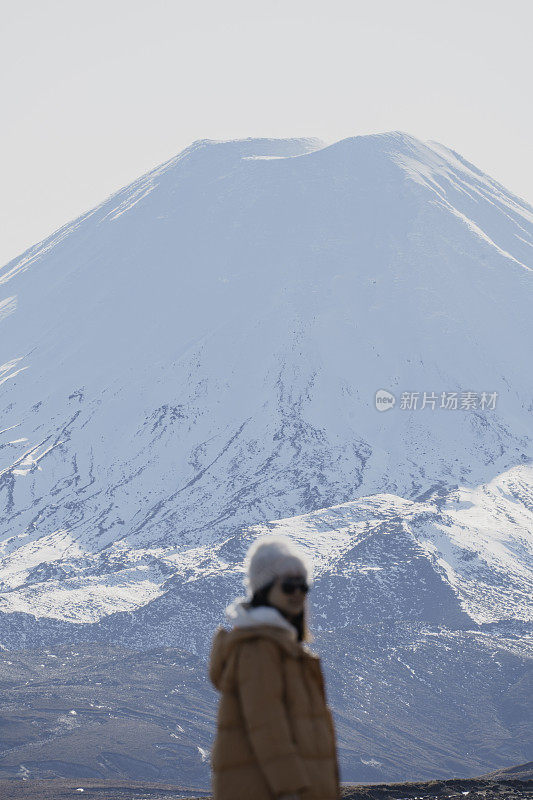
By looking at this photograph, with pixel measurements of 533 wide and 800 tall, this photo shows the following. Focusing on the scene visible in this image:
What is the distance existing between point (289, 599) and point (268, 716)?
0.71 m

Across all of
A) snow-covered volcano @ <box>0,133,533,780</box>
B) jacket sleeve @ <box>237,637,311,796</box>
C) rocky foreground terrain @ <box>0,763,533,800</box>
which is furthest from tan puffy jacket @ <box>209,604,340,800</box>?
snow-covered volcano @ <box>0,133,533,780</box>

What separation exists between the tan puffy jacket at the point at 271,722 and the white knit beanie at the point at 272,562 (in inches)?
12.2

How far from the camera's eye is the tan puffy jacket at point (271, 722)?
625 centimetres

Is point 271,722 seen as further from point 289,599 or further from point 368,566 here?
point 368,566

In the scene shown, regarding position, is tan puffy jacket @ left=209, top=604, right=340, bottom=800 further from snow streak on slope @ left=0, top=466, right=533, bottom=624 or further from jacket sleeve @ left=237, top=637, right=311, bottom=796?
snow streak on slope @ left=0, top=466, right=533, bottom=624

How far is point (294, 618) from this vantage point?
686 centimetres

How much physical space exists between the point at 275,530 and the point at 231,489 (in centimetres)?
2219

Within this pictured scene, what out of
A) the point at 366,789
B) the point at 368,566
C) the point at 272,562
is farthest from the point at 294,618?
the point at 368,566

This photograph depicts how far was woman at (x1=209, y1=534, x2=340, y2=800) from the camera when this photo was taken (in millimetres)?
6277

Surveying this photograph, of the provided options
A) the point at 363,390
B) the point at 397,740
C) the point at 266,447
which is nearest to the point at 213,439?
the point at 266,447

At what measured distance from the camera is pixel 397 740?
100875mm

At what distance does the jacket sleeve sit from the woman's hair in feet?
0.93

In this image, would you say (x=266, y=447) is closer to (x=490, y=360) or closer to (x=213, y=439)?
(x=213, y=439)

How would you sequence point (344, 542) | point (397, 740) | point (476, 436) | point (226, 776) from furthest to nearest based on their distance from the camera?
1. point (476, 436)
2. point (344, 542)
3. point (397, 740)
4. point (226, 776)
